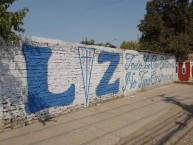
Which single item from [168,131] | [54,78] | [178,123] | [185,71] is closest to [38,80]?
[54,78]

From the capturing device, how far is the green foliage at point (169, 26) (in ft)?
81.7

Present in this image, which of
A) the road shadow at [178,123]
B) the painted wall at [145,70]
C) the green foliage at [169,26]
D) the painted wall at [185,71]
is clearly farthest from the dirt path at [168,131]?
the painted wall at [185,71]

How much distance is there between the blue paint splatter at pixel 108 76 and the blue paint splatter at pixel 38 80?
327cm

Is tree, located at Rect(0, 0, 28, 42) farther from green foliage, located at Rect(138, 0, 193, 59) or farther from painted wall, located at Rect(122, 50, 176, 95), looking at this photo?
green foliage, located at Rect(138, 0, 193, 59)

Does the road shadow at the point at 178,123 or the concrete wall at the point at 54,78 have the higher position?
the concrete wall at the point at 54,78

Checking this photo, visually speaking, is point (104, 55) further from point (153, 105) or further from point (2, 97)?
point (2, 97)

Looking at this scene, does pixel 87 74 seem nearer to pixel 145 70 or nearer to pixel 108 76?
pixel 108 76

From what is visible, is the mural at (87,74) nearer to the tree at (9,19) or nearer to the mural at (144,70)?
the mural at (144,70)

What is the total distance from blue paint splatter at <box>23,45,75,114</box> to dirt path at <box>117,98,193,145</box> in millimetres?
3120

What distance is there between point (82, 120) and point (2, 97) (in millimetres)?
2938

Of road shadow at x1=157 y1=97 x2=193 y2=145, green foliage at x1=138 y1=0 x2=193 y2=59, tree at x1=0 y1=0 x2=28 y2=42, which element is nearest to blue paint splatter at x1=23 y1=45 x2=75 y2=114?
tree at x1=0 y1=0 x2=28 y2=42

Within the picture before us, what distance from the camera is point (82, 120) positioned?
33.2ft

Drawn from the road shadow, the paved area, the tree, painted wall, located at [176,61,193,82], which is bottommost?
the road shadow

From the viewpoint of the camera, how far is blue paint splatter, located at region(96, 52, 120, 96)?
13312 mm
